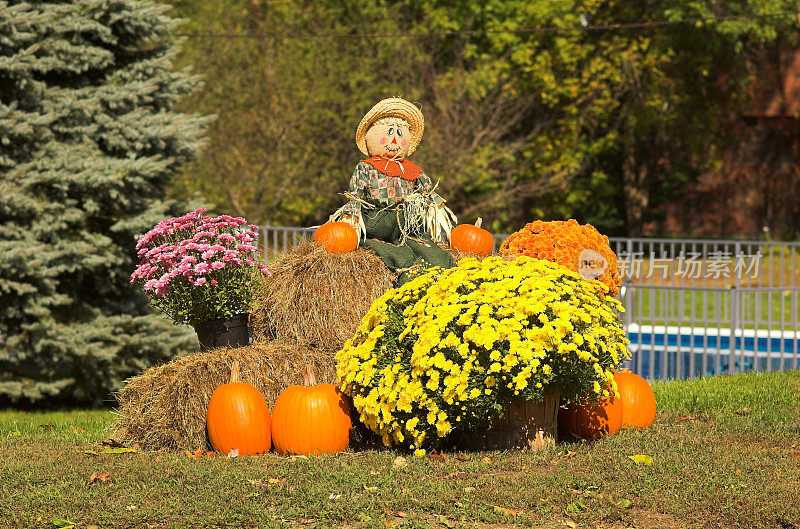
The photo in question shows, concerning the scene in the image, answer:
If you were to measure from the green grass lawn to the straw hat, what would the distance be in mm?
2622

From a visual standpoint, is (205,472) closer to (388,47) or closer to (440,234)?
(440,234)

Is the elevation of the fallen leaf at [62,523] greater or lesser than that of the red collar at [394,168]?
lesser

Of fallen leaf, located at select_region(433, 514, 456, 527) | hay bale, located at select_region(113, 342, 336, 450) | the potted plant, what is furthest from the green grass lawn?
the potted plant

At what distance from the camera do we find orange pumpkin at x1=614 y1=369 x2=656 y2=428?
21.0ft

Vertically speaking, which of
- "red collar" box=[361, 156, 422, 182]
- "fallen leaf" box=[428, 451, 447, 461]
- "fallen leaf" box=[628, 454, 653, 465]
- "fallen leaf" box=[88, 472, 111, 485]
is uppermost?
"red collar" box=[361, 156, 422, 182]

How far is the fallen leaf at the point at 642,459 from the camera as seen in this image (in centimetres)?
538

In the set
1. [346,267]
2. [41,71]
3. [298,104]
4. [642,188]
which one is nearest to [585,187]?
[642,188]

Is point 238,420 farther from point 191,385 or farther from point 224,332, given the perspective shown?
point 224,332

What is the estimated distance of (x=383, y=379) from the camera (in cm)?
568

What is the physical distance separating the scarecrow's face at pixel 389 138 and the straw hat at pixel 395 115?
0.05 meters

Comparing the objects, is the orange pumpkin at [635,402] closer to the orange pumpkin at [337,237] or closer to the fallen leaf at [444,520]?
the orange pumpkin at [337,237]

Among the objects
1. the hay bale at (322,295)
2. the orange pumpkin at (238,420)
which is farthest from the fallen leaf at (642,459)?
the orange pumpkin at (238,420)

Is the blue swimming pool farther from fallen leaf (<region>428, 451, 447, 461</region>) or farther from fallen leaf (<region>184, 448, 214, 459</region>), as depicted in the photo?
fallen leaf (<region>184, 448, 214, 459</region>)

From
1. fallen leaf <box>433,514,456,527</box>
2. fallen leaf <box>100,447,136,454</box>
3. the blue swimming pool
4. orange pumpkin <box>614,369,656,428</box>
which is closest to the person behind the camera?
fallen leaf <box>433,514,456,527</box>
